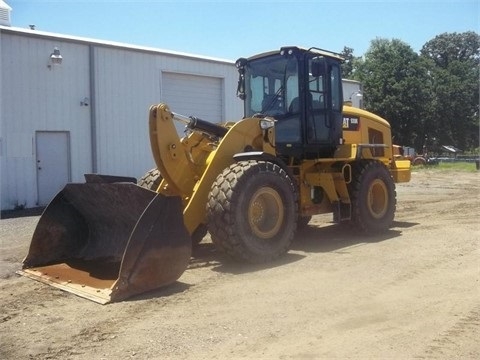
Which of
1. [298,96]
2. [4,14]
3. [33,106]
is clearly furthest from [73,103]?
[298,96]

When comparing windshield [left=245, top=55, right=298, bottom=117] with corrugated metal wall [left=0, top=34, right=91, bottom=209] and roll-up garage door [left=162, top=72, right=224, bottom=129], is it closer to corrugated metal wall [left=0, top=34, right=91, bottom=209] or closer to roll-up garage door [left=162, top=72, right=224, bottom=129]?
corrugated metal wall [left=0, top=34, right=91, bottom=209]

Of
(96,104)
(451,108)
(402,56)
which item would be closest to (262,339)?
(96,104)

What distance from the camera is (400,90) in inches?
1769

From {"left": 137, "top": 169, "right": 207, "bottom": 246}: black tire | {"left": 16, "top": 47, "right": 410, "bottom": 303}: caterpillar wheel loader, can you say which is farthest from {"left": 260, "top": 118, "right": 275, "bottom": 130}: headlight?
{"left": 137, "top": 169, "right": 207, "bottom": 246}: black tire

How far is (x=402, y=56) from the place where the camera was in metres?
47.9

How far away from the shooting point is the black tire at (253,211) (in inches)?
257

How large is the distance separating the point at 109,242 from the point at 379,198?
513 centimetres

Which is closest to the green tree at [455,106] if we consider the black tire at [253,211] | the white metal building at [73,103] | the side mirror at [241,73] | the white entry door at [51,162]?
the white metal building at [73,103]

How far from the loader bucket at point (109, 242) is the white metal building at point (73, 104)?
819 cm

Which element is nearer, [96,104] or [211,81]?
[96,104]

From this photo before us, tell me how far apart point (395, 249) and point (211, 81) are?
42.2ft

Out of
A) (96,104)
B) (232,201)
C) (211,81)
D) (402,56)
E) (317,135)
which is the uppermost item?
(402,56)

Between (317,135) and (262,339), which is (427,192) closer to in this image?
(317,135)

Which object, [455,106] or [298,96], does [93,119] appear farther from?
[455,106]
